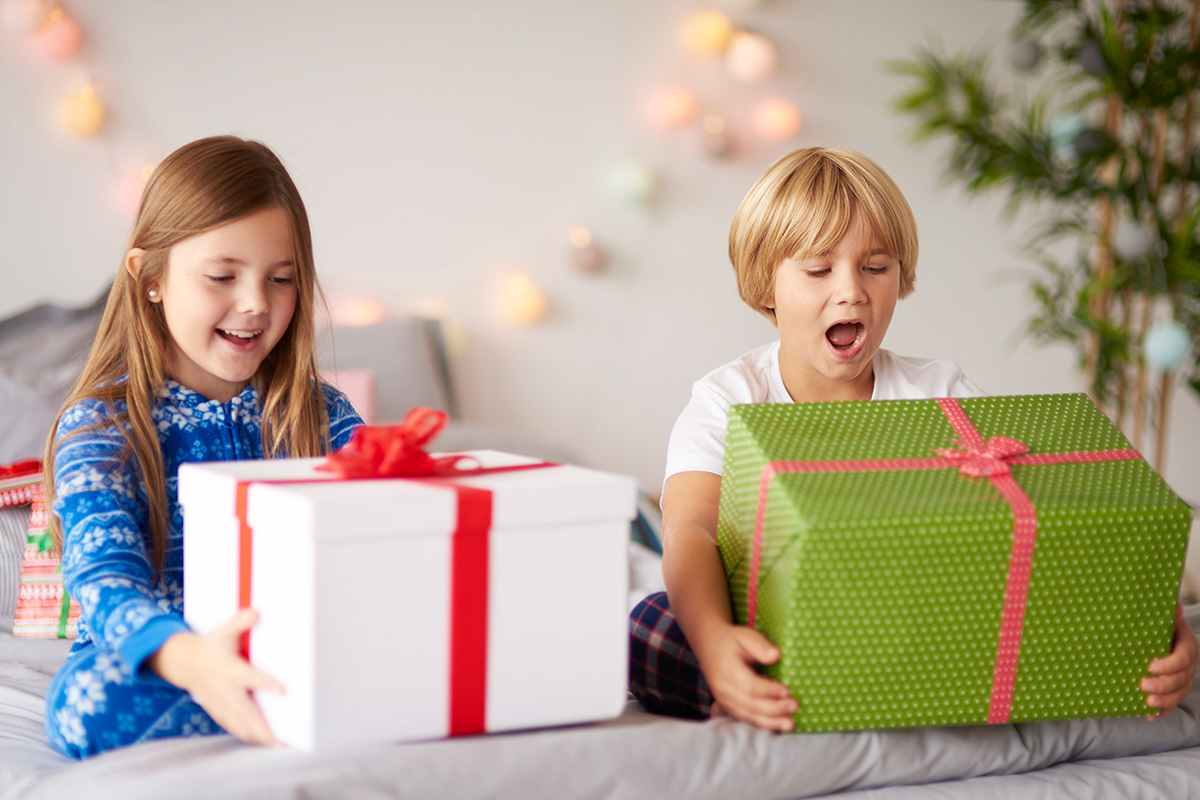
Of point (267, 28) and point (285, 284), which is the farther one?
point (267, 28)

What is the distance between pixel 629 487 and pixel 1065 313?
98.3 inches

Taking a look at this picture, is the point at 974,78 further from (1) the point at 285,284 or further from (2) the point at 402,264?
(1) the point at 285,284

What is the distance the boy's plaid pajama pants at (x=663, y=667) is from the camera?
3.42ft

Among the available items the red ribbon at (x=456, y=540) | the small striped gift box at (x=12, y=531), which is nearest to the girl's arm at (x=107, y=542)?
the red ribbon at (x=456, y=540)

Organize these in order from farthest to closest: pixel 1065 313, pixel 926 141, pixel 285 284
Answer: pixel 926 141 → pixel 1065 313 → pixel 285 284

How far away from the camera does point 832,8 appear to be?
2990 mm

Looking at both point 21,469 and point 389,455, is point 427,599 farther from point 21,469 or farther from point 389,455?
point 21,469

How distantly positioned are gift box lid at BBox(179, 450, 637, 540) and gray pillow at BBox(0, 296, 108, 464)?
0.86 m

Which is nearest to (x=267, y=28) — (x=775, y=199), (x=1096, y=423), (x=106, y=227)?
(x=106, y=227)

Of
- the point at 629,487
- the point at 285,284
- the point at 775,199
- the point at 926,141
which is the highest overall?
the point at 926,141

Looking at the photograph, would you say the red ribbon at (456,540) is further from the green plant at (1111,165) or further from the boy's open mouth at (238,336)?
the green plant at (1111,165)

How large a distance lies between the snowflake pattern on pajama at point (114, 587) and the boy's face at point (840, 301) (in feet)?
2.24

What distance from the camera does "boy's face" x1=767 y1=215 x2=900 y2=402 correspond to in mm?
1178

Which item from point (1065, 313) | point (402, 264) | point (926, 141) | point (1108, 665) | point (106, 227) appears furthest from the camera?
point (926, 141)
